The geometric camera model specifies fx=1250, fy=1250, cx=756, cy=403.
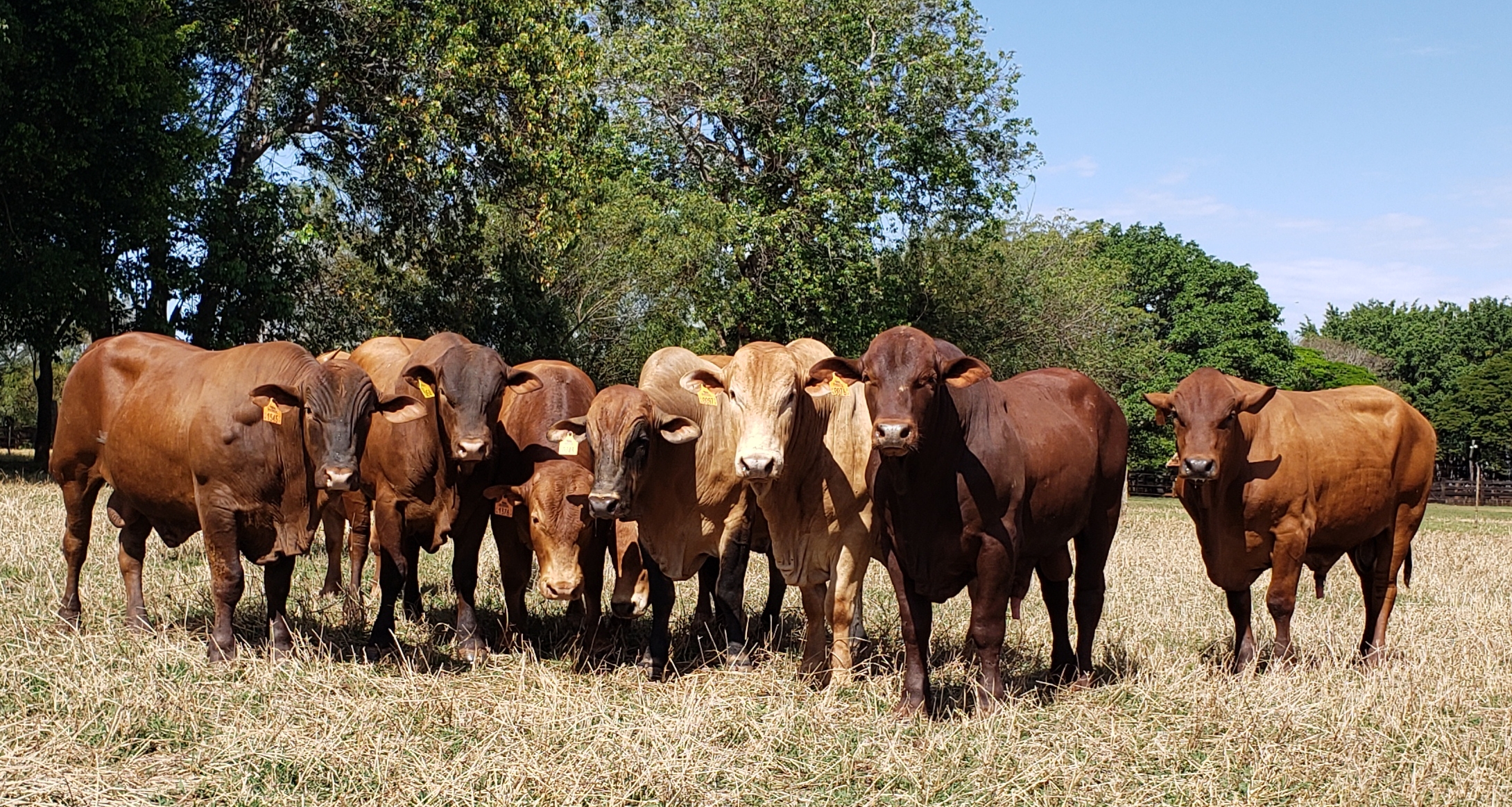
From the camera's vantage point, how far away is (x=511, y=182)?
23.6 m

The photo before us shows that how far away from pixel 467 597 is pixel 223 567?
1.52 metres

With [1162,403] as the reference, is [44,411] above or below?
below

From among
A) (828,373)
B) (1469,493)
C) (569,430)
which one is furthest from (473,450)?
(1469,493)

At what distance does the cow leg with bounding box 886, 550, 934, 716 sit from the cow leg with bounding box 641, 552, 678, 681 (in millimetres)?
1661

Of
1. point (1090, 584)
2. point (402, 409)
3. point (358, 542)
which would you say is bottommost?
point (358, 542)

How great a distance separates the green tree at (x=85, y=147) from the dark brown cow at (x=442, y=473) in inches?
480

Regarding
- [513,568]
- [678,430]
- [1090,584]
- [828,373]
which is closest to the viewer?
[828,373]

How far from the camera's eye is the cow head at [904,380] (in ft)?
20.0

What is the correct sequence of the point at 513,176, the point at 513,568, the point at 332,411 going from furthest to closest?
the point at 513,176
the point at 513,568
the point at 332,411

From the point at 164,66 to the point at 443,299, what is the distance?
24.7ft

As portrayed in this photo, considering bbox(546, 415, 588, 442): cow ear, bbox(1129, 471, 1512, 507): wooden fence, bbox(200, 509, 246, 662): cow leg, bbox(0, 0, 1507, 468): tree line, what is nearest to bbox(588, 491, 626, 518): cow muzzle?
bbox(546, 415, 588, 442): cow ear

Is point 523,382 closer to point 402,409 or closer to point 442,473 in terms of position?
point 442,473

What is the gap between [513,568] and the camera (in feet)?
28.0

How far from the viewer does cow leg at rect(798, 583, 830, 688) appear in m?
7.90
